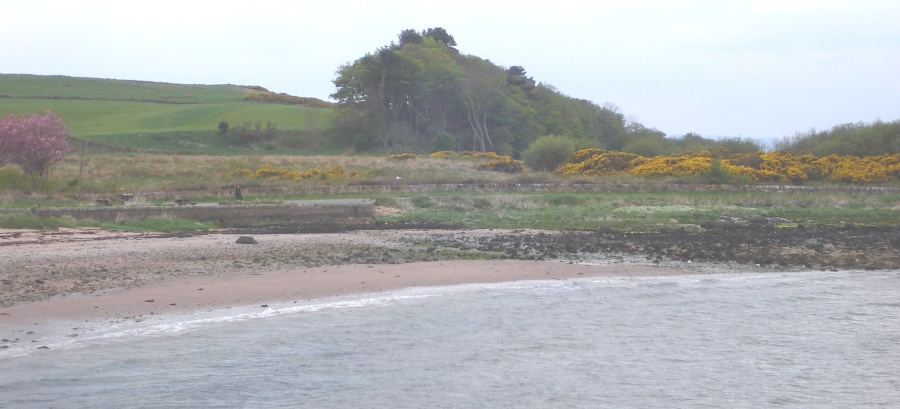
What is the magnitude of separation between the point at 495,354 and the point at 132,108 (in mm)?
78489

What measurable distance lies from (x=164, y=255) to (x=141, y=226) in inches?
218

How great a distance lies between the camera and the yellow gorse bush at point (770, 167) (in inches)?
1544

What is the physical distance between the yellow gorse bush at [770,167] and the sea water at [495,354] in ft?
84.1

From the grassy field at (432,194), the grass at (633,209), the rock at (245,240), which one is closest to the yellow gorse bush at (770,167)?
the grassy field at (432,194)

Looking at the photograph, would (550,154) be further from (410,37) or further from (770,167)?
(410,37)

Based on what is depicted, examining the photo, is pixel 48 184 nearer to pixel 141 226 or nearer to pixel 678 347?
pixel 141 226

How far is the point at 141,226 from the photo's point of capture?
21719mm

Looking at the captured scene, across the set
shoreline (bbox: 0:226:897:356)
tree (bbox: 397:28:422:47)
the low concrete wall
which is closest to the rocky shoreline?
shoreline (bbox: 0:226:897:356)

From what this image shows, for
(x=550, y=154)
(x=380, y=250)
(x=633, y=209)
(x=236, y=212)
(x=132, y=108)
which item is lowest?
(x=380, y=250)

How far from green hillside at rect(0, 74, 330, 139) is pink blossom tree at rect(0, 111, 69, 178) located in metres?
29.0

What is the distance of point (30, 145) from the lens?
30984mm

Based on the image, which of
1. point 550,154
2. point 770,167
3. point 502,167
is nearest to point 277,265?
point 502,167

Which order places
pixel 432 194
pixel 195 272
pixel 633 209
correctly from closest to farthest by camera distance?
pixel 195 272 < pixel 633 209 < pixel 432 194

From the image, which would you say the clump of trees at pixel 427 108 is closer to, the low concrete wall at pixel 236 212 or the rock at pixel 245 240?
the low concrete wall at pixel 236 212
